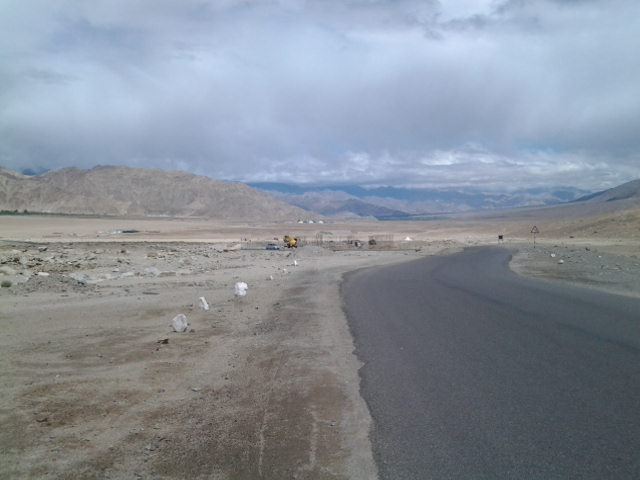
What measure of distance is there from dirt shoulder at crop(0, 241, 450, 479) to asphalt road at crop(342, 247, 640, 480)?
55 centimetres

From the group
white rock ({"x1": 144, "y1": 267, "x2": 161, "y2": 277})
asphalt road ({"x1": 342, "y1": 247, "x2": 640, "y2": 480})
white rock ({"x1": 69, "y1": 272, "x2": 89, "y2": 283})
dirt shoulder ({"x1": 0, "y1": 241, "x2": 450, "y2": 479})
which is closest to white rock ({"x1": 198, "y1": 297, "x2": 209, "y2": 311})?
dirt shoulder ({"x1": 0, "y1": 241, "x2": 450, "y2": 479})

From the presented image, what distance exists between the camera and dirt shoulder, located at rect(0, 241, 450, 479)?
5859mm

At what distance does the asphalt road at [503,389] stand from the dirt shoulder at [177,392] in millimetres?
551

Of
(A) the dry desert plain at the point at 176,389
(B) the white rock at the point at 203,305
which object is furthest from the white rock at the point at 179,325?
(B) the white rock at the point at 203,305

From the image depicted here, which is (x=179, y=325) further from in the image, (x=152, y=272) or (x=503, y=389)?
(x=152, y=272)

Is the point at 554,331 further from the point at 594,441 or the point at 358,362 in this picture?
the point at 594,441

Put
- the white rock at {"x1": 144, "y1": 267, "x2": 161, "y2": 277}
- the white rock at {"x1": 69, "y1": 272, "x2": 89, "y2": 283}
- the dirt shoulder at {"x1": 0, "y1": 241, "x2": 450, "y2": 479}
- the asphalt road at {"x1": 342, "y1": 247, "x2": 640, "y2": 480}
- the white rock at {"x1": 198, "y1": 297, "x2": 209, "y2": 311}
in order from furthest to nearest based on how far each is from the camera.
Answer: the white rock at {"x1": 144, "y1": 267, "x2": 161, "y2": 277}
the white rock at {"x1": 69, "y1": 272, "x2": 89, "y2": 283}
the white rock at {"x1": 198, "y1": 297, "x2": 209, "y2": 311}
the dirt shoulder at {"x1": 0, "y1": 241, "x2": 450, "y2": 479}
the asphalt road at {"x1": 342, "y1": 247, "x2": 640, "y2": 480}

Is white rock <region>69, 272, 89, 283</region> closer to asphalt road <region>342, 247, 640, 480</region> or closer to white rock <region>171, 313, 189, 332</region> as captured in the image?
white rock <region>171, 313, 189, 332</region>

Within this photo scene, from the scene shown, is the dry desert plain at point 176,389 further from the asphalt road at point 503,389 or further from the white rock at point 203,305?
the asphalt road at point 503,389

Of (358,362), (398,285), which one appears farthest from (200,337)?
(398,285)

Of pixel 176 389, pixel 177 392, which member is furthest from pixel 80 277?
pixel 177 392

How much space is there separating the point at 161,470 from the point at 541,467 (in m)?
3.81

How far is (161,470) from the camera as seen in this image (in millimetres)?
5672

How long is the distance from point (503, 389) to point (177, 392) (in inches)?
188
